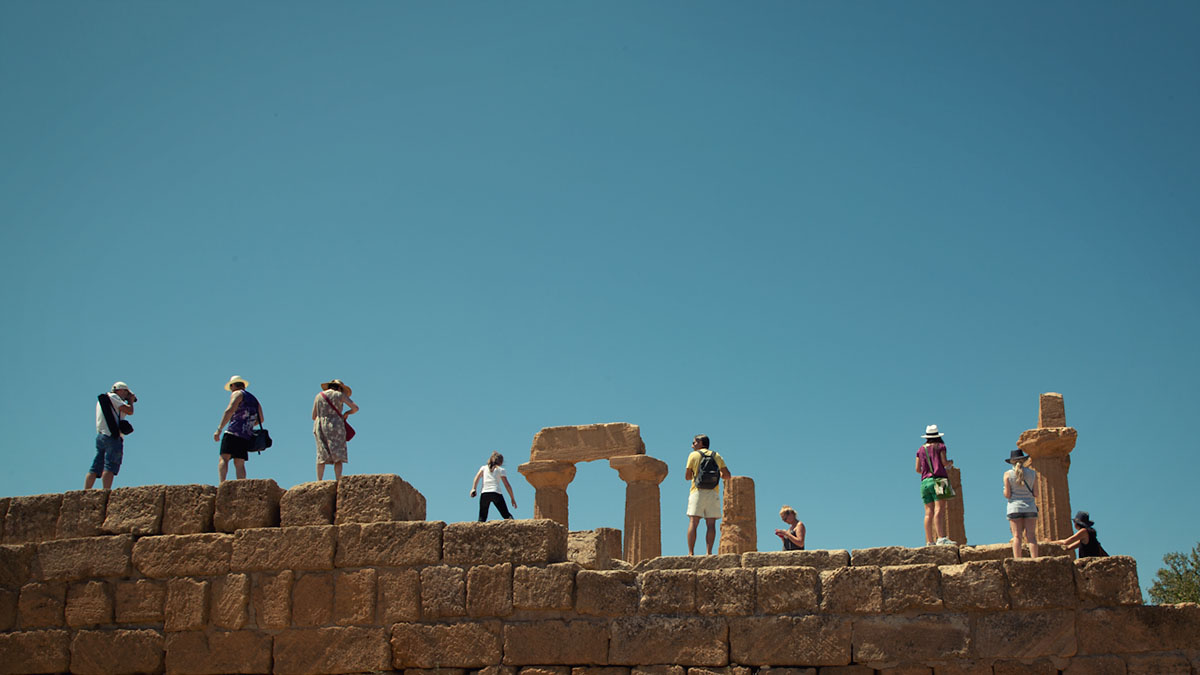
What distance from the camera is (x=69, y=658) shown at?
409 inches

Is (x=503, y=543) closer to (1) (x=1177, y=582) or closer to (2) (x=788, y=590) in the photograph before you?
(2) (x=788, y=590)

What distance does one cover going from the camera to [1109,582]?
340 inches

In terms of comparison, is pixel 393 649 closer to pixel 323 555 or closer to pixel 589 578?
pixel 323 555

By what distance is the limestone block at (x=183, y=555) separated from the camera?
10.3 meters

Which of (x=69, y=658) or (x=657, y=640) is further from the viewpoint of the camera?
(x=69, y=658)

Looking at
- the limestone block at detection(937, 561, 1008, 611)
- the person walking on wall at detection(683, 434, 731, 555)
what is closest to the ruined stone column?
the person walking on wall at detection(683, 434, 731, 555)

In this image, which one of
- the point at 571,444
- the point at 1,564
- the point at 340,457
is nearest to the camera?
the point at 1,564

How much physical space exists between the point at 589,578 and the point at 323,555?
247 cm

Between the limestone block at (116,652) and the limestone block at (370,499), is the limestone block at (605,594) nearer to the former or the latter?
the limestone block at (370,499)

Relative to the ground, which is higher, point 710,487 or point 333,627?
point 710,487

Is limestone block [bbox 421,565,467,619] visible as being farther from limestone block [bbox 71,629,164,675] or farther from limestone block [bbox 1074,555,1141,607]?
limestone block [bbox 1074,555,1141,607]

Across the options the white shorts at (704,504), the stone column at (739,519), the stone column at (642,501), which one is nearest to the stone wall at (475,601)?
the white shorts at (704,504)

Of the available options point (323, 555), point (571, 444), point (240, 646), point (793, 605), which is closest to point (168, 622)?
point (240, 646)

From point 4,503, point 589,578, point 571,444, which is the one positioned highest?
point 571,444
